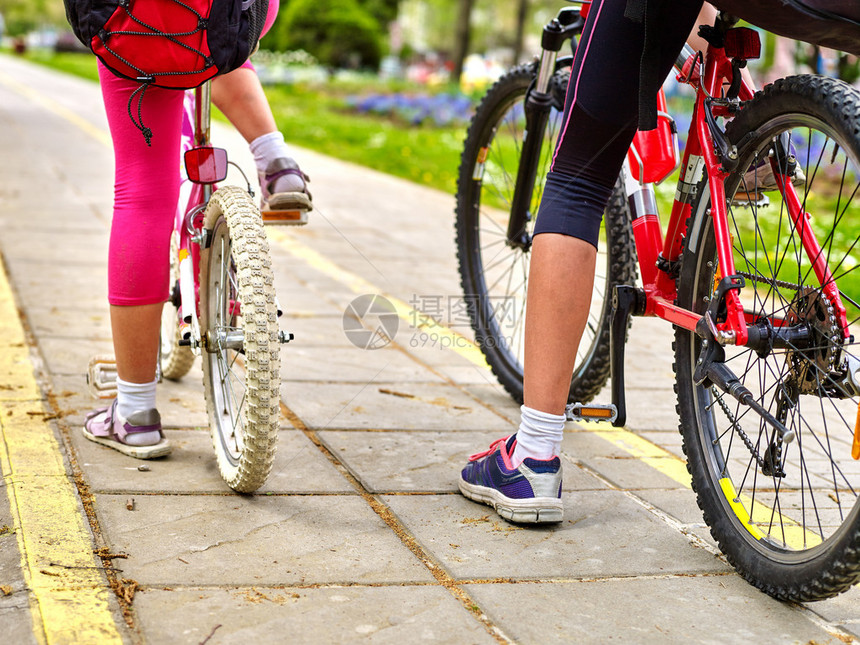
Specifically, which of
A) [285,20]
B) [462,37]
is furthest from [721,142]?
[285,20]

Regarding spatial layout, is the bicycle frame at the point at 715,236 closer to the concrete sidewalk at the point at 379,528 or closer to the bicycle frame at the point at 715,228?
the bicycle frame at the point at 715,228

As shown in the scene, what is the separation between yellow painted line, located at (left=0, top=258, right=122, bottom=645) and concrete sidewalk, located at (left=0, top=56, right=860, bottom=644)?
0.05 ft

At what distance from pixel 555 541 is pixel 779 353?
0.64 metres

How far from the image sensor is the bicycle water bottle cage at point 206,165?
2795 millimetres

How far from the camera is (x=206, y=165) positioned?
9.24ft

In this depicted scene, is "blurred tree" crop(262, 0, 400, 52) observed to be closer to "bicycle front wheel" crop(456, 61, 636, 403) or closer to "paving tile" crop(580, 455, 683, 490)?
"bicycle front wheel" crop(456, 61, 636, 403)

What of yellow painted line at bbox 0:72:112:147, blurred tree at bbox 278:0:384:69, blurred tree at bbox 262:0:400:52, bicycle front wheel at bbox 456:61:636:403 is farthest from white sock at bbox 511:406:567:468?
blurred tree at bbox 262:0:400:52

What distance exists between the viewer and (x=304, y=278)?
208 inches

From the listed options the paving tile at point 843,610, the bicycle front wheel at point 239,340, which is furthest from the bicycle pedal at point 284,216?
the paving tile at point 843,610

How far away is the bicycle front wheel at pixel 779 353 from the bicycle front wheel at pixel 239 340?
37.3 inches

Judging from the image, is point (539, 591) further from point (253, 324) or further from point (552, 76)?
point (552, 76)

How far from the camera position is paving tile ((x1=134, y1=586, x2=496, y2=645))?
1.89 metres

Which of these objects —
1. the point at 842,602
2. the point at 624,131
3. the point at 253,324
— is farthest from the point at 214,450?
the point at 842,602

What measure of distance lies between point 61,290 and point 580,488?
2769 millimetres
